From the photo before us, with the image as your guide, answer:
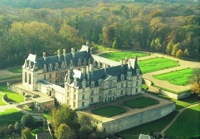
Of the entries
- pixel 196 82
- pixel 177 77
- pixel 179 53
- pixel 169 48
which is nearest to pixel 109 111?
pixel 196 82

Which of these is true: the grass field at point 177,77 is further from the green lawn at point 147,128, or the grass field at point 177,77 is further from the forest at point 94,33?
the green lawn at point 147,128

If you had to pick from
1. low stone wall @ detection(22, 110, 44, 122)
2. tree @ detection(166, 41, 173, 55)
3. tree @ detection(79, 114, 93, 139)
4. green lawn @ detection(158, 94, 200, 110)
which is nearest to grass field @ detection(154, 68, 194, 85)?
green lawn @ detection(158, 94, 200, 110)

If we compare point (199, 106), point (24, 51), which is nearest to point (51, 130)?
point (199, 106)

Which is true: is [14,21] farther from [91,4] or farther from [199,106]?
[91,4]

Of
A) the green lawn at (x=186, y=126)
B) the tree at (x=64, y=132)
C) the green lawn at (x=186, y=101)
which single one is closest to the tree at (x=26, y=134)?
the tree at (x=64, y=132)

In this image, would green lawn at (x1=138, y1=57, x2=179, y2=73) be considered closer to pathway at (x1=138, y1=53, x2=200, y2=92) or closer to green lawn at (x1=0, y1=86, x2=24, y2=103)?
pathway at (x1=138, y1=53, x2=200, y2=92)
